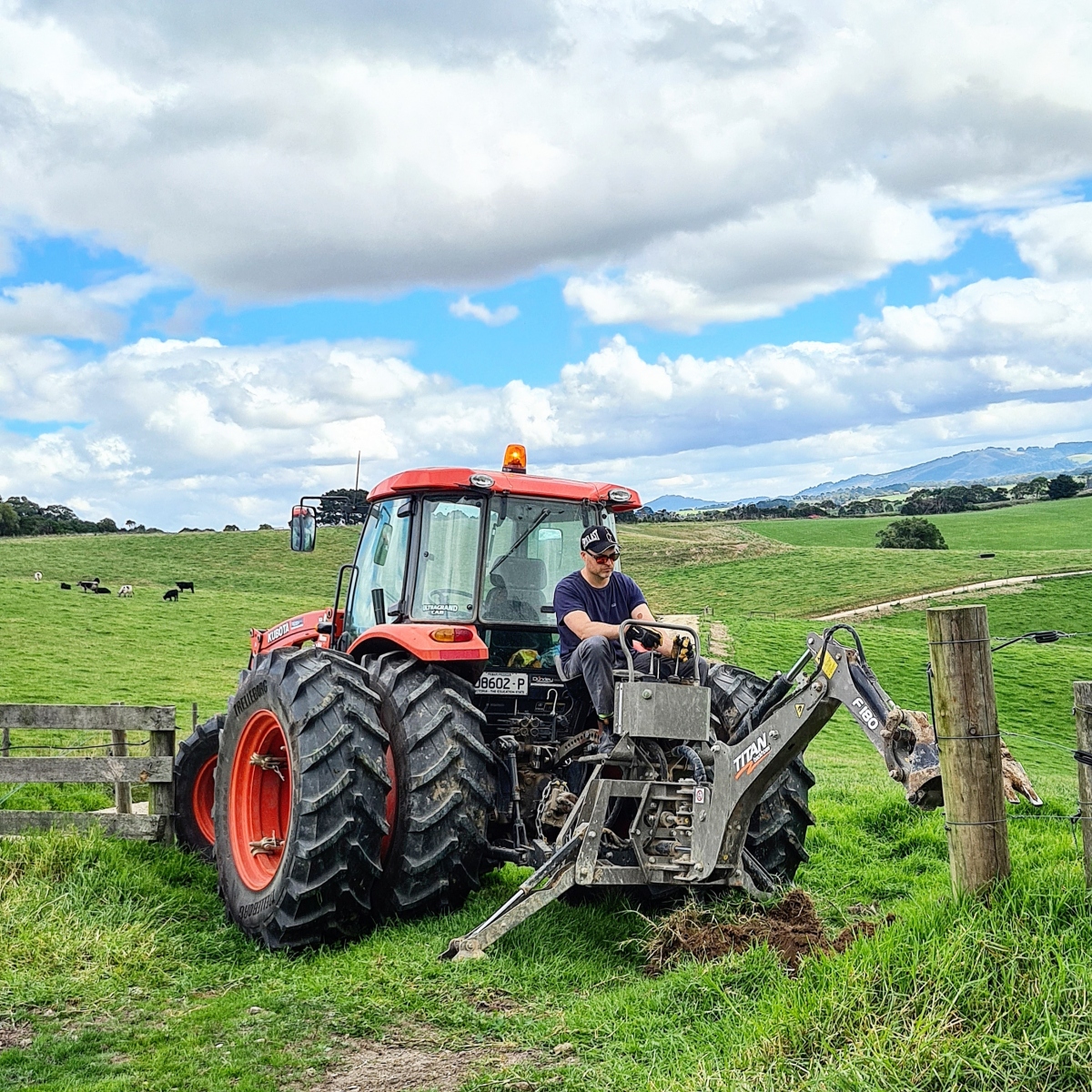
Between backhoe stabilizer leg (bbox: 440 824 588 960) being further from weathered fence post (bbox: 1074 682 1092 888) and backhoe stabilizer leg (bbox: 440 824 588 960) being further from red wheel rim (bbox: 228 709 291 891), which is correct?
weathered fence post (bbox: 1074 682 1092 888)

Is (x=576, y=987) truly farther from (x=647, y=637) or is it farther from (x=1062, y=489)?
(x=1062, y=489)

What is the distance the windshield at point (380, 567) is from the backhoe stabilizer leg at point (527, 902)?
213 centimetres

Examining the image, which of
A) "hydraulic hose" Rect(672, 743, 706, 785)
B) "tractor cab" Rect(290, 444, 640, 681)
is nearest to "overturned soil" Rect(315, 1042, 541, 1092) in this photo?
"hydraulic hose" Rect(672, 743, 706, 785)

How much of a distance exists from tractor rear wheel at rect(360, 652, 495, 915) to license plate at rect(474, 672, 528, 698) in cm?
56

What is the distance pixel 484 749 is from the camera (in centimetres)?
660

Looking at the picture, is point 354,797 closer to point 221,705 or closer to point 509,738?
point 509,738

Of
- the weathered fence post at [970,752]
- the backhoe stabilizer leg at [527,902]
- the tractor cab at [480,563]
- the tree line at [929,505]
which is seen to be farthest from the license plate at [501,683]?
the tree line at [929,505]

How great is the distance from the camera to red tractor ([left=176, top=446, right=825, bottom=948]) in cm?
627

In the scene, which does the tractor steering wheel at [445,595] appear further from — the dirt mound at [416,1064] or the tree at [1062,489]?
the tree at [1062,489]

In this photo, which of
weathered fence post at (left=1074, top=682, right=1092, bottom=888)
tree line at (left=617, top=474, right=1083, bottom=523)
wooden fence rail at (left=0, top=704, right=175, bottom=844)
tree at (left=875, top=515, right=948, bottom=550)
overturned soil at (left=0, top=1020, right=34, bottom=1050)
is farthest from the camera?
tree line at (left=617, top=474, right=1083, bottom=523)

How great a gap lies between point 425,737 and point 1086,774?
11.2 ft

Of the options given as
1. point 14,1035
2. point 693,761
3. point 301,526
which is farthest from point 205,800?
point 693,761

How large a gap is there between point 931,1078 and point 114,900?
4936 mm

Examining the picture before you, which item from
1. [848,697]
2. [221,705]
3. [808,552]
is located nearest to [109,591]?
[221,705]
